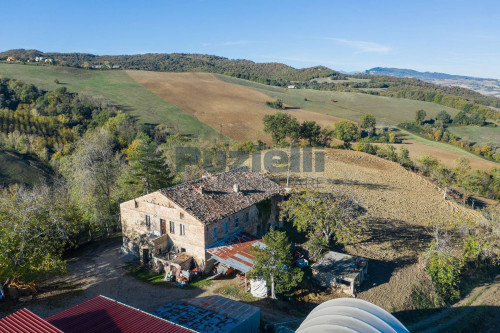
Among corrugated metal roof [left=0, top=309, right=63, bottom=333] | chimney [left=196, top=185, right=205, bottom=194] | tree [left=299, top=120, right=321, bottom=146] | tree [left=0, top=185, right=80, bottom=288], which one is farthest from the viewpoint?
tree [left=299, top=120, right=321, bottom=146]

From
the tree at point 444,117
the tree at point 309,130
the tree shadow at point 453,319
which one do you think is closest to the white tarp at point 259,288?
the tree shadow at point 453,319

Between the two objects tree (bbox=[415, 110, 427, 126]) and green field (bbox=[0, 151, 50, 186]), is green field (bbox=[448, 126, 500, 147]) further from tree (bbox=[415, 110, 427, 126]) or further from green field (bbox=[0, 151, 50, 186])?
green field (bbox=[0, 151, 50, 186])

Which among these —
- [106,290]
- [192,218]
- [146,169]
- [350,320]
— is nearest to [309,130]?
[146,169]

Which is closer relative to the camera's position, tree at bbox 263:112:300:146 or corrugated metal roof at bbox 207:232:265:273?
corrugated metal roof at bbox 207:232:265:273

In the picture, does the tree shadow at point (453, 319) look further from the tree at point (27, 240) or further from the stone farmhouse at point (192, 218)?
the tree at point (27, 240)

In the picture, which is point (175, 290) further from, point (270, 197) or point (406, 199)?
point (406, 199)

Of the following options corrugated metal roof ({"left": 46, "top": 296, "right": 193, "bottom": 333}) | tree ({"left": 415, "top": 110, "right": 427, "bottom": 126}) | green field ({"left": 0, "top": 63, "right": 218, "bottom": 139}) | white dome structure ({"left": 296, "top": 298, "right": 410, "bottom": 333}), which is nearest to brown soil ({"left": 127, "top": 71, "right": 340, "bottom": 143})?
green field ({"left": 0, "top": 63, "right": 218, "bottom": 139})

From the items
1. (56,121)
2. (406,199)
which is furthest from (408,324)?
(56,121)
